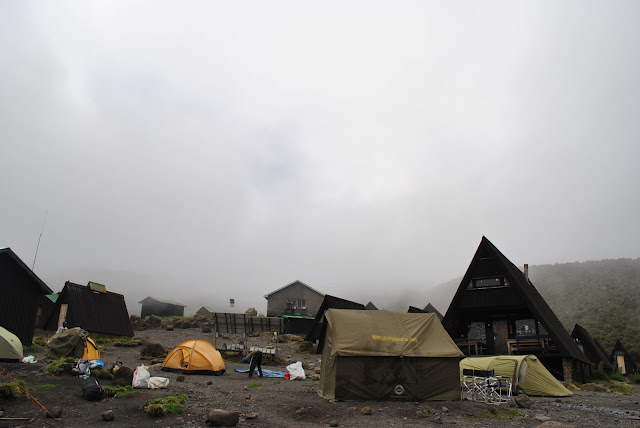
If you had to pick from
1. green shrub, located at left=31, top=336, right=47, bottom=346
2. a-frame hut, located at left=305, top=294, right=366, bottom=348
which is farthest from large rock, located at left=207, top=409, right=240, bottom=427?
a-frame hut, located at left=305, top=294, right=366, bottom=348

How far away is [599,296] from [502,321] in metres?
72.1

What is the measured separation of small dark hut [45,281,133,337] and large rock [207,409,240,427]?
1099 inches

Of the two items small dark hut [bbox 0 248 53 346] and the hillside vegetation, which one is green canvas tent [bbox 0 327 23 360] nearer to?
small dark hut [bbox 0 248 53 346]

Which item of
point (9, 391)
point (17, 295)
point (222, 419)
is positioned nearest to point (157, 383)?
point (9, 391)

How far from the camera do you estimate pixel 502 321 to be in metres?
30.9

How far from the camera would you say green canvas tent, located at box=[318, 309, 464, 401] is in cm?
1413

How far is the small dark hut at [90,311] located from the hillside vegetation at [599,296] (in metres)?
64.2

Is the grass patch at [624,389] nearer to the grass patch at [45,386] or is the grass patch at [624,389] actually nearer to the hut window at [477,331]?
the hut window at [477,331]

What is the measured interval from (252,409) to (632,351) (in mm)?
64772

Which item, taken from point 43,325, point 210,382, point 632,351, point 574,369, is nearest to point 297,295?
point 43,325

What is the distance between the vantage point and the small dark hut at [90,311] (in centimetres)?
3347

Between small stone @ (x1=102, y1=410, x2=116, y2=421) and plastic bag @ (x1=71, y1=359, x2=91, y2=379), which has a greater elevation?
plastic bag @ (x1=71, y1=359, x2=91, y2=379)

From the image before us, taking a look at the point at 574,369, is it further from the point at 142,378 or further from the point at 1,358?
the point at 1,358

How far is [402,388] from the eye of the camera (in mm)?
14320
